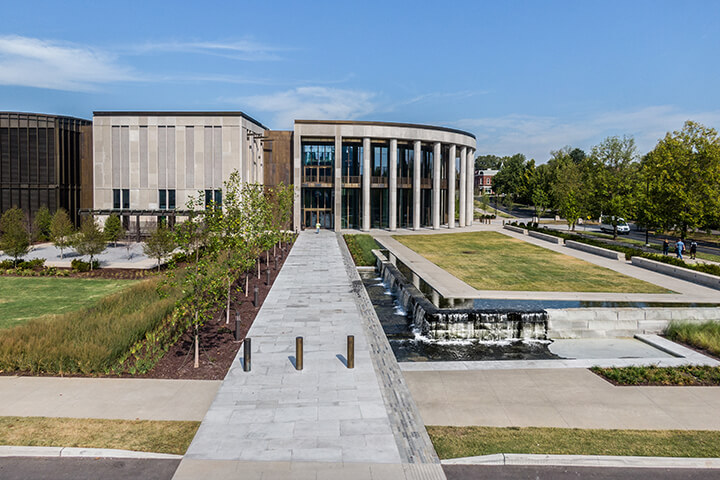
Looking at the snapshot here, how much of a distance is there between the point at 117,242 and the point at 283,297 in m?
31.1

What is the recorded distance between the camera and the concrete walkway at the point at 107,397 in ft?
35.1

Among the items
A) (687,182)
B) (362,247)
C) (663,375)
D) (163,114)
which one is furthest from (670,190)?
(163,114)

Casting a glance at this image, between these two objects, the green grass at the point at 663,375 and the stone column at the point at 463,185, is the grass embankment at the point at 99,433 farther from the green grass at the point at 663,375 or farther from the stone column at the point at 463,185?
the stone column at the point at 463,185

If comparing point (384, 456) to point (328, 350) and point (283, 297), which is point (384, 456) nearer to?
point (328, 350)

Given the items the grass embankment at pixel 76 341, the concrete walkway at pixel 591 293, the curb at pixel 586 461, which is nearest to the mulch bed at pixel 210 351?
the grass embankment at pixel 76 341

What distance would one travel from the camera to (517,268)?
32938 millimetres

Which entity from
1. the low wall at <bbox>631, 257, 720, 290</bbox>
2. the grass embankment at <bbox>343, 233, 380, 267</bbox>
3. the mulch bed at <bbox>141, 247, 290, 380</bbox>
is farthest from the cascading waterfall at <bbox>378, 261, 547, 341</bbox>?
the grass embankment at <bbox>343, 233, 380, 267</bbox>

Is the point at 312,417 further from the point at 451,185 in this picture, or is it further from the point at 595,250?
the point at 451,185

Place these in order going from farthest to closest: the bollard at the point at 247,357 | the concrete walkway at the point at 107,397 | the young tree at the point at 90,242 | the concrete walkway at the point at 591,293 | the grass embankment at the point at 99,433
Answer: the young tree at the point at 90,242
the concrete walkway at the point at 591,293
the bollard at the point at 247,357
the concrete walkway at the point at 107,397
the grass embankment at the point at 99,433

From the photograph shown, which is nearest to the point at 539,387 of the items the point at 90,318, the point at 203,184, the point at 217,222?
the point at 217,222

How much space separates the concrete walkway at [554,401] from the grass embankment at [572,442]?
346 mm

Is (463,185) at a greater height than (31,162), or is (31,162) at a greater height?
(31,162)

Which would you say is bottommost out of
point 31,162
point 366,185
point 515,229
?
point 515,229

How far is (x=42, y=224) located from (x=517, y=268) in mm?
42777
